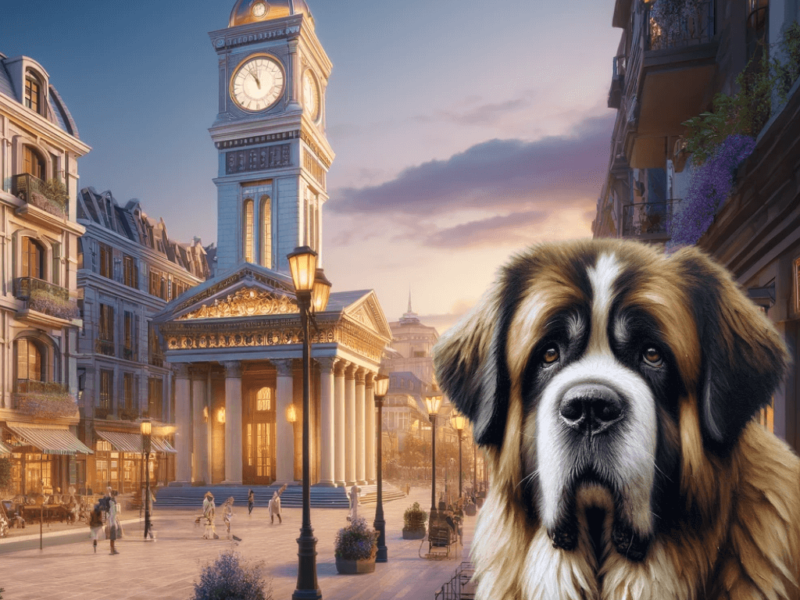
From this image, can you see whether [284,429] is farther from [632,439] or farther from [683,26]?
[632,439]

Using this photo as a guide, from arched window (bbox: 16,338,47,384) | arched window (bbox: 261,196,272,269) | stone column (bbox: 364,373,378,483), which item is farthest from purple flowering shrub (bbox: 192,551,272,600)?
arched window (bbox: 261,196,272,269)

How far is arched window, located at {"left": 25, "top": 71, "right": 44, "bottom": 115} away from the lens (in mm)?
33562

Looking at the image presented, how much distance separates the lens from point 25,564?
20.9 metres

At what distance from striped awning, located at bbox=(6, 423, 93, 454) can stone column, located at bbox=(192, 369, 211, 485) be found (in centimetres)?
1674

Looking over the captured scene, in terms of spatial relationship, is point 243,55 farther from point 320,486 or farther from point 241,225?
point 320,486

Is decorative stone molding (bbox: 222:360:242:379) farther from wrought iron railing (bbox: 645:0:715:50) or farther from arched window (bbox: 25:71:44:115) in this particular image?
wrought iron railing (bbox: 645:0:715:50)

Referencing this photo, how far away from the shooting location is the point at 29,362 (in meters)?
33.7

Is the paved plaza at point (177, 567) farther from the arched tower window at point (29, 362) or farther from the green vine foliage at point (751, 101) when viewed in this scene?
the green vine foliage at point (751, 101)

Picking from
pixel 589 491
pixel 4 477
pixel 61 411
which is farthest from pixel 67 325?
pixel 589 491

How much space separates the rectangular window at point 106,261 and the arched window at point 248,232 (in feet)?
36.4

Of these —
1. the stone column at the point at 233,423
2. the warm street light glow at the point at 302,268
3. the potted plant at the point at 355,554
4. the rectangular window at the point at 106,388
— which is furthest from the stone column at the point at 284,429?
the warm street light glow at the point at 302,268

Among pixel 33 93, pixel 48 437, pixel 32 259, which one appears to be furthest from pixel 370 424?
pixel 33 93

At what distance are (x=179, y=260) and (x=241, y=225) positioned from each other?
32.2ft

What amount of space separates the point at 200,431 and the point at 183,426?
1.37m
